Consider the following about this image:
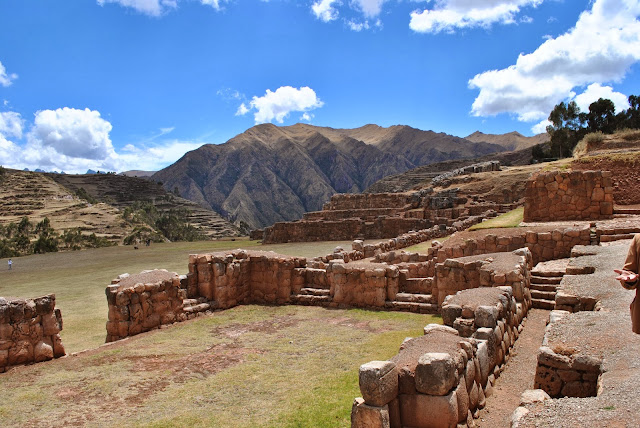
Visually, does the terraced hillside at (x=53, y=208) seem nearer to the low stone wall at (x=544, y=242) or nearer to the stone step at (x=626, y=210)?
the low stone wall at (x=544, y=242)

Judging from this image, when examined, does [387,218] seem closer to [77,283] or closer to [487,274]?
[77,283]

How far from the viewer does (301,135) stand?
543 ft

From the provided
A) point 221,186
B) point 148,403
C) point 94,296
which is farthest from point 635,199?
point 221,186

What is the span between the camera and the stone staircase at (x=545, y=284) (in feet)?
38.2

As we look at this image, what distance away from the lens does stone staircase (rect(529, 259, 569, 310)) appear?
11.6 metres

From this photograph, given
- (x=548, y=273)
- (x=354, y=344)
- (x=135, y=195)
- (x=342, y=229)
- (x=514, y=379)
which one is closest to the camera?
(x=514, y=379)

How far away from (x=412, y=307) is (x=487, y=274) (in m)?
2.80

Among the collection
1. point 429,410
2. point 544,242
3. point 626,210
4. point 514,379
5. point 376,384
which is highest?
point 626,210

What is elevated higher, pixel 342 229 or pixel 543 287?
pixel 342 229

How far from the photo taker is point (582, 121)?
2250 inches

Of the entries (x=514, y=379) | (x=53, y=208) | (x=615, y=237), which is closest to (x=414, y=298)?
(x=514, y=379)

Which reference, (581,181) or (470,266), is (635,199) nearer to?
(581,181)

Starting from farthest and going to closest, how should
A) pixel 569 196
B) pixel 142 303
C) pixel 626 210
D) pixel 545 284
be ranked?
1. pixel 569 196
2. pixel 626 210
3. pixel 545 284
4. pixel 142 303

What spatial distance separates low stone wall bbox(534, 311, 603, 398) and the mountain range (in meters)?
110
